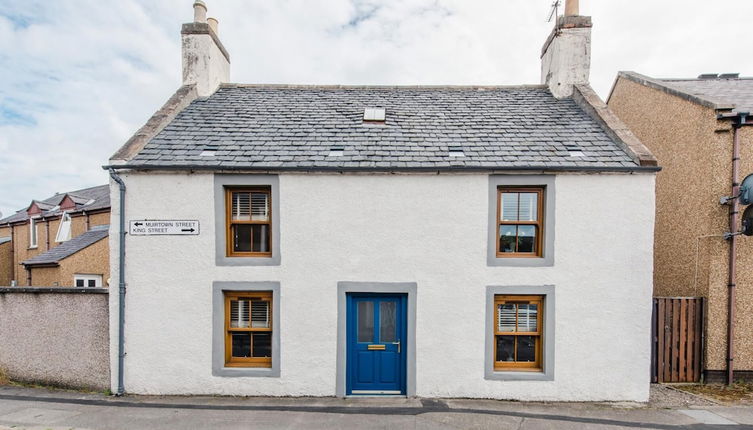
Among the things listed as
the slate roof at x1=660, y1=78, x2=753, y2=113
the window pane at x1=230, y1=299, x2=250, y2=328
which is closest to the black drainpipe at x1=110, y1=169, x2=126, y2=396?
the window pane at x1=230, y1=299, x2=250, y2=328

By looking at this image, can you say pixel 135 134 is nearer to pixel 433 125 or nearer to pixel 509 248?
pixel 433 125

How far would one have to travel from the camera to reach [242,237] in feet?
23.4

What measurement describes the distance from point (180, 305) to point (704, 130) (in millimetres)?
11681

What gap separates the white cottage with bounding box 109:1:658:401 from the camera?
268 inches

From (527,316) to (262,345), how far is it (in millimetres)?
Answer: 5283

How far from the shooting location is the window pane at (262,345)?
709 cm

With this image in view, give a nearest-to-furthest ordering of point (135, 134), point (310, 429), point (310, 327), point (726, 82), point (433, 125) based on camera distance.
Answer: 1. point (310, 429)
2. point (310, 327)
3. point (135, 134)
4. point (433, 125)
5. point (726, 82)

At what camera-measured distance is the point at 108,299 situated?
7.05 meters

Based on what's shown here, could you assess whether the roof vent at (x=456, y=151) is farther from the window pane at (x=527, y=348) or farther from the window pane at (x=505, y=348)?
the window pane at (x=527, y=348)

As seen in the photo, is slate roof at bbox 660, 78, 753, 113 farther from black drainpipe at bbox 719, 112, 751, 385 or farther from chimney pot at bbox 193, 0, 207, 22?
chimney pot at bbox 193, 0, 207, 22

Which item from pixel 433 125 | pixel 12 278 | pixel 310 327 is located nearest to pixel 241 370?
pixel 310 327

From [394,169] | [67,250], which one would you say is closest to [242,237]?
[394,169]

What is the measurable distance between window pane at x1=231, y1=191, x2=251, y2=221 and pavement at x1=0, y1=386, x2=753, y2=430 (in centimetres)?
348

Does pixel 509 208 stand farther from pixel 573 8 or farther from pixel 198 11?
pixel 198 11
